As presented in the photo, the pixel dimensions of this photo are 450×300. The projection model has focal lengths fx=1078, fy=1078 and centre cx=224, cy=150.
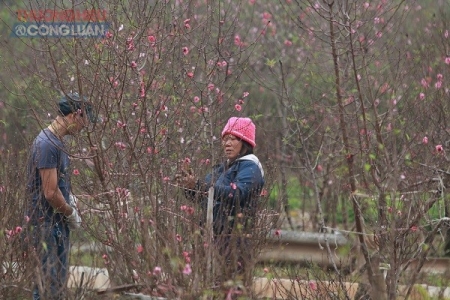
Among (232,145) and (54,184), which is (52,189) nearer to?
(54,184)

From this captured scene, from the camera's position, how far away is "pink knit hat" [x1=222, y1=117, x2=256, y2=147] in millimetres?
7945

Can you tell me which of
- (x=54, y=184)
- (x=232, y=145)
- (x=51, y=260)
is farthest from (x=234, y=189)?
(x=51, y=260)

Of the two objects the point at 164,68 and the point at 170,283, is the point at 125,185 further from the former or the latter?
the point at 170,283

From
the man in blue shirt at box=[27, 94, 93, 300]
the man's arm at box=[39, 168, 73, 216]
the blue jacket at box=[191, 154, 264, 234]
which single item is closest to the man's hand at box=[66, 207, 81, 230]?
the man in blue shirt at box=[27, 94, 93, 300]

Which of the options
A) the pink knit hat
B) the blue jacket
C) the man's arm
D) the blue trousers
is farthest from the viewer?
the pink knit hat

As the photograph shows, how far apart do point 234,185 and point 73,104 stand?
1267 mm

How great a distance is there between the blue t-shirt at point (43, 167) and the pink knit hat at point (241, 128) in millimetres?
1213

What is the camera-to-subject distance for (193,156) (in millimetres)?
8945

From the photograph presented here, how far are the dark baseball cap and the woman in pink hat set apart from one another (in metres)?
0.85

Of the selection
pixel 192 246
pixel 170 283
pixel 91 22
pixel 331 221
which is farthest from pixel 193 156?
pixel 331 221

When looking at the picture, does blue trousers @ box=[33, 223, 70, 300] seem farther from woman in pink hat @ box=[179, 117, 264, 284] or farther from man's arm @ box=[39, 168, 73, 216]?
woman in pink hat @ box=[179, 117, 264, 284]

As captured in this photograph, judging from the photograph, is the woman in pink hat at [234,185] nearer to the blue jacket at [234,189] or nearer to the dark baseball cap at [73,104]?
the blue jacket at [234,189]

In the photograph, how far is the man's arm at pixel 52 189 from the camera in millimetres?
7418

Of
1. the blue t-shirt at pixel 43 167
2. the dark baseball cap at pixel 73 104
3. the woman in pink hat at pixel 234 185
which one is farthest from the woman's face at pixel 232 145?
the blue t-shirt at pixel 43 167
